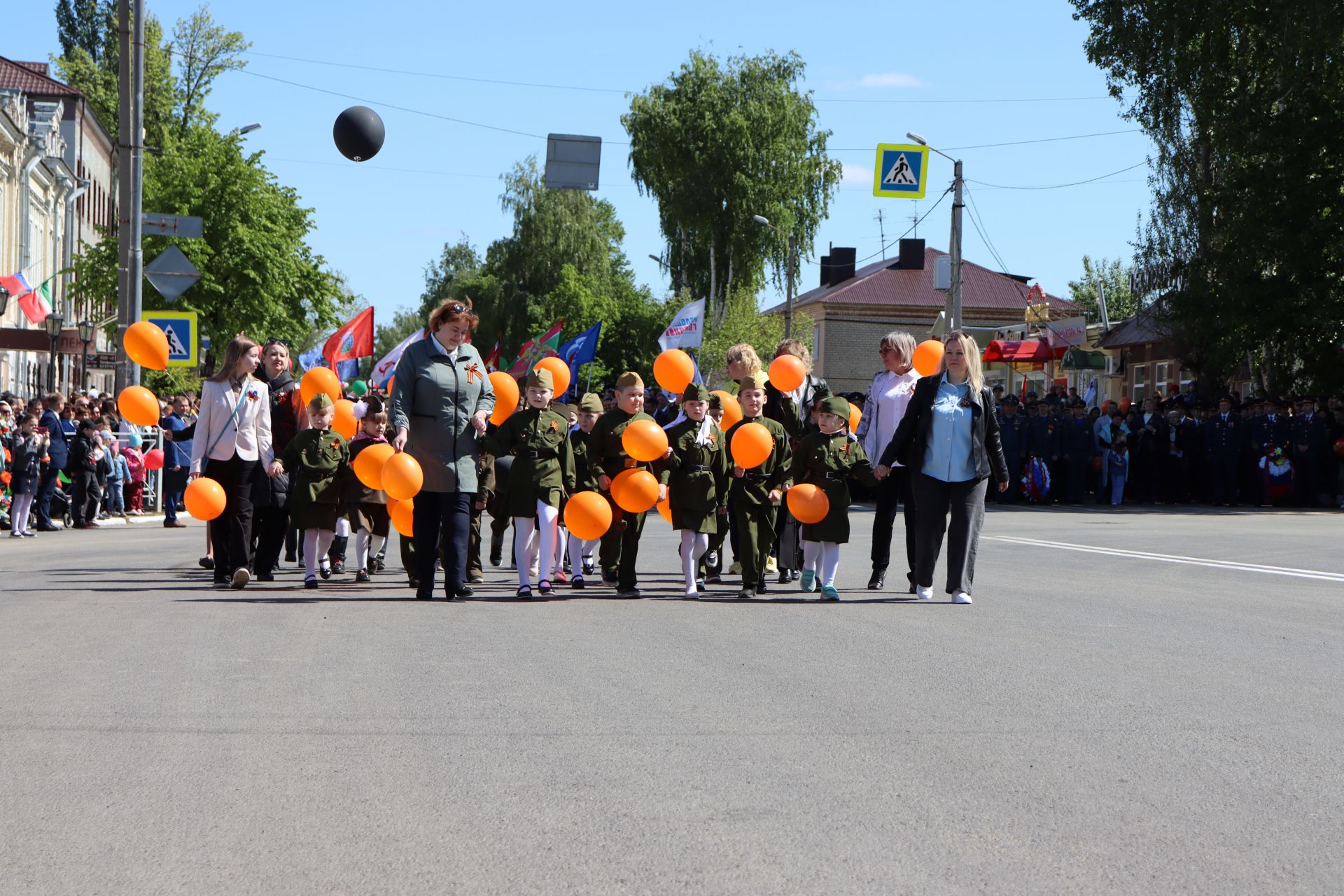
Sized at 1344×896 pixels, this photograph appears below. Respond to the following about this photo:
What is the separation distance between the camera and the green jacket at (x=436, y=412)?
11.1 m

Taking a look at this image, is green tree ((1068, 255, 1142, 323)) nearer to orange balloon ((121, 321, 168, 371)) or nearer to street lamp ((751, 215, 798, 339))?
street lamp ((751, 215, 798, 339))

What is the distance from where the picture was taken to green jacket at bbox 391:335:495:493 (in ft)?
36.3

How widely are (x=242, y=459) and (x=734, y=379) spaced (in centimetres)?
359

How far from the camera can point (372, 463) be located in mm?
11633

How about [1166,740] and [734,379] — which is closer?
[1166,740]

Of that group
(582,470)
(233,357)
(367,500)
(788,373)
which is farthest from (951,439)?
(233,357)

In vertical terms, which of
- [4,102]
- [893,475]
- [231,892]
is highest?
[4,102]

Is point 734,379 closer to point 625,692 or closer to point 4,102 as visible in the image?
point 625,692

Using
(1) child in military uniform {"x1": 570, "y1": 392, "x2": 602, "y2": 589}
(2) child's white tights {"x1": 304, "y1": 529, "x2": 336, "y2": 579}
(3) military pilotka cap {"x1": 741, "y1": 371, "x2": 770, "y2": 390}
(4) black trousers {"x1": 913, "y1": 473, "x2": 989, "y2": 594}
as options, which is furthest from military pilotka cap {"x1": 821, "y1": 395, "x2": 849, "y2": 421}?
(2) child's white tights {"x1": 304, "y1": 529, "x2": 336, "y2": 579}

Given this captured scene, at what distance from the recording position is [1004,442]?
98.1 feet

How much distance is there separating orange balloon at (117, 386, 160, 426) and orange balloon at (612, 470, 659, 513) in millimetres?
4077

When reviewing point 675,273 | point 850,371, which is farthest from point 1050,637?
point 850,371

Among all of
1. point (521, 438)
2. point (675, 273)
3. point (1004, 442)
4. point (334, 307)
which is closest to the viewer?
point (521, 438)

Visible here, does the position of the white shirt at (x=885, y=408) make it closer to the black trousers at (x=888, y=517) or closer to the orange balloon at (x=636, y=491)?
the black trousers at (x=888, y=517)
